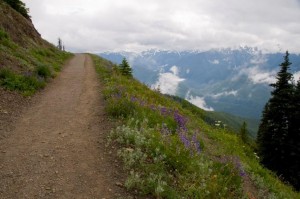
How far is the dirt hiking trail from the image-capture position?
22.1 feet

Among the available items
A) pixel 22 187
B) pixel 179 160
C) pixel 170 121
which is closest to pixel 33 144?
pixel 22 187

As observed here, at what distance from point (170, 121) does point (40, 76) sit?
1016cm

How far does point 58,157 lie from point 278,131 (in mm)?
30778

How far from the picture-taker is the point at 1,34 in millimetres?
21859

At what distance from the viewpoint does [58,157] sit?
26.9 feet

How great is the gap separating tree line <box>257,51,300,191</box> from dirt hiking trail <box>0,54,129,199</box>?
26113mm

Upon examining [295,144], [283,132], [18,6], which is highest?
[18,6]

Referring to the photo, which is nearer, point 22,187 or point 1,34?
point 22,187

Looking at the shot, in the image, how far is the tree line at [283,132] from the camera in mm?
33219

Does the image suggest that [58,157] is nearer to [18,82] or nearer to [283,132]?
[18,82]

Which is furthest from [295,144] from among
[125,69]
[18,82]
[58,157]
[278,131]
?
[58,157]

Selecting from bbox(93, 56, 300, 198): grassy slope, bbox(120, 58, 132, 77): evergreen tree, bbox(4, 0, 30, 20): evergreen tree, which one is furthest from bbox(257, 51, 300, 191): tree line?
bbox(4, 0, 30, 20): evergreen tree

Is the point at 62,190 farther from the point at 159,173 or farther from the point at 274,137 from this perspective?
the point at 274,137

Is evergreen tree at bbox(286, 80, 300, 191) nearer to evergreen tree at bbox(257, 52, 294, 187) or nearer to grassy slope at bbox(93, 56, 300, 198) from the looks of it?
evergreen tree at bbox(257, 52, 294, 187)
